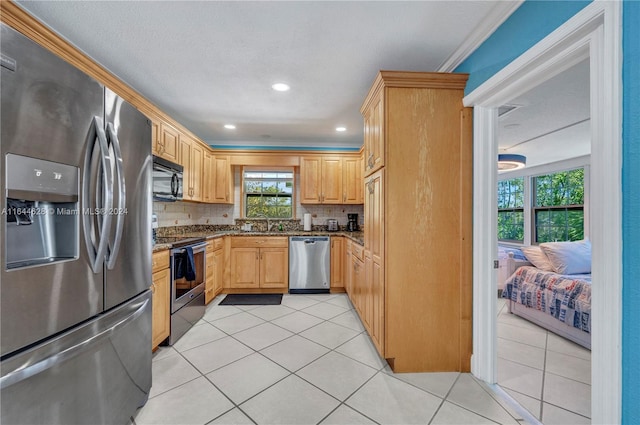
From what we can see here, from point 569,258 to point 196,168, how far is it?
4.86 metres

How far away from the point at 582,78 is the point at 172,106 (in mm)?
4103

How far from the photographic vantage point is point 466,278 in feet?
6.65

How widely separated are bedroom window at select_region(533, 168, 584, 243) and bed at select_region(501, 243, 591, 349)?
2240 mm

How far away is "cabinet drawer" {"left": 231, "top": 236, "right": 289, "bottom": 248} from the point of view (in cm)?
402

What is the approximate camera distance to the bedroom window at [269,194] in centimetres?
479

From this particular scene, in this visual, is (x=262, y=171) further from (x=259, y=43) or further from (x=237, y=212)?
(x=259, y=43)

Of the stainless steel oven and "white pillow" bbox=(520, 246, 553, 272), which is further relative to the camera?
"white pillow" bbox=(520, 246, 553, 272)

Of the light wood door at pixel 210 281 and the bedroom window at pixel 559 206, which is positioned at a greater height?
the bedroom window at pixel 559 206

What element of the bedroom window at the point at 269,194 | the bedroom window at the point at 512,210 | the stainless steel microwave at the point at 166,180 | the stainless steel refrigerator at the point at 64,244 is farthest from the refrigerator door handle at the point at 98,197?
the bedroom window at the point at 512,210

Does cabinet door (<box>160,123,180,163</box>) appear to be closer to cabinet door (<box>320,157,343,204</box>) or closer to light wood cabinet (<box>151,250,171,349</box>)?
light wood cabinet (<box>151,250,171,349</box>)

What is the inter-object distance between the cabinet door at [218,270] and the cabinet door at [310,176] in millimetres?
1635

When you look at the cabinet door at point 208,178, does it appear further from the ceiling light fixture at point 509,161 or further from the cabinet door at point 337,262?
the ceiling light fixture at point 509,161

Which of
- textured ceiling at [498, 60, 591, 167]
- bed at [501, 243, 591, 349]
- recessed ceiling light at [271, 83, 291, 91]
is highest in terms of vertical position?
recessed ceiling light at [271, 83, 291, 91]

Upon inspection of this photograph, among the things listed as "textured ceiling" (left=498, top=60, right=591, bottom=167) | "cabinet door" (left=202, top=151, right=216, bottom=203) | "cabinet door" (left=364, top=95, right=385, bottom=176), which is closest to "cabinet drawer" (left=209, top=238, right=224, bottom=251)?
"cabinet door" (left=202, top=151, right=216, bottom=203)
